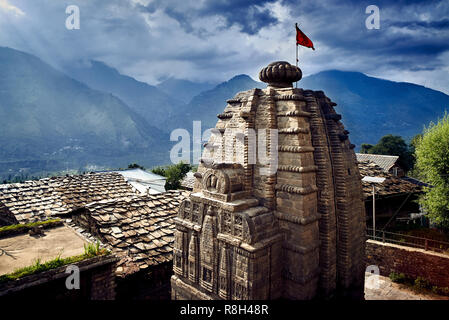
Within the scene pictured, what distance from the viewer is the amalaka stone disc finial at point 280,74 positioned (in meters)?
9.43

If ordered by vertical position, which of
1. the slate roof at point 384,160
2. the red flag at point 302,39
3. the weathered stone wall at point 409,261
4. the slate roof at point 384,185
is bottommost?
the weathered stone wall at point 409,261

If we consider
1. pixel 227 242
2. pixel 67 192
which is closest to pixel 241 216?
pixel 227 242

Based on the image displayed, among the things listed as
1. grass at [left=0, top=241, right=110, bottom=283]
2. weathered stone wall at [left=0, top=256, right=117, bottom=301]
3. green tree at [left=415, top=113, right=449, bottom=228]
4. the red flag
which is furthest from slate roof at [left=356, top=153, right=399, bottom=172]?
grass at [left=0, top=241, right=110, bottom=283]

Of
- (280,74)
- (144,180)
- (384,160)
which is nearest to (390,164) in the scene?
(384,160)

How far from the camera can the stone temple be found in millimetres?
7703

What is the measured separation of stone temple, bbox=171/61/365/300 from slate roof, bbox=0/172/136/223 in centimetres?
1086

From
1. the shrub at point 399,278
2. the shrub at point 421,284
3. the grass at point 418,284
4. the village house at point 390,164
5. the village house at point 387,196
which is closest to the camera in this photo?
the grass at point 418,284

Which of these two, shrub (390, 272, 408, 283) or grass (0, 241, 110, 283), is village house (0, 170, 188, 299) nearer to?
grass (0, 241, 110, 283)

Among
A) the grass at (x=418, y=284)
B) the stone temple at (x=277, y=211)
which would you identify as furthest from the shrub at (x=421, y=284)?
the stone temple at (x=277, y=211)

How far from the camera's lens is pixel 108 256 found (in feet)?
30.4

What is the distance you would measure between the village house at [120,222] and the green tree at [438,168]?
1489 centimetres

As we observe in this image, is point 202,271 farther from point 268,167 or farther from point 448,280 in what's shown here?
point 448,280

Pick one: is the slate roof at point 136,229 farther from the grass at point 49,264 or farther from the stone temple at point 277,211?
the stone temple at point 277,211

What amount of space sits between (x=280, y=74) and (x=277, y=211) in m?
4.79
